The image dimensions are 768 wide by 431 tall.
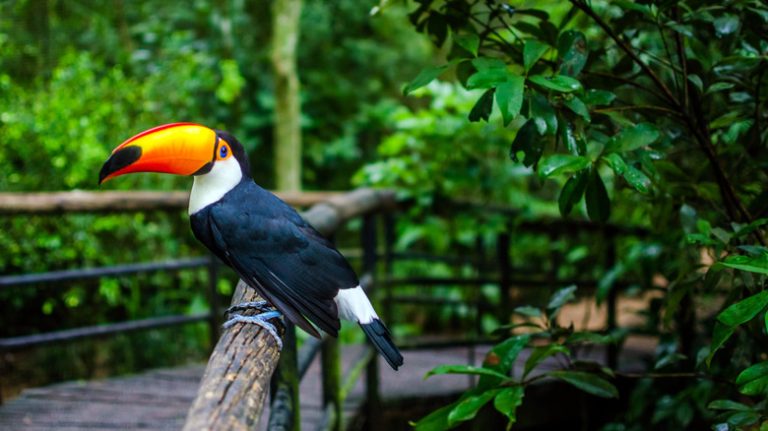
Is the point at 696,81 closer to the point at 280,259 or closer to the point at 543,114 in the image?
the point at 543,114

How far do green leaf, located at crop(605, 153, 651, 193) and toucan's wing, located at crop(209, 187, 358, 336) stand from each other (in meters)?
0.69

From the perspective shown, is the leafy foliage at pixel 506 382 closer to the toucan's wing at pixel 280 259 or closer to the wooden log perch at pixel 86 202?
the toucan's wing at pixel 280 259

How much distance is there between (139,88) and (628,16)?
12.6 feet

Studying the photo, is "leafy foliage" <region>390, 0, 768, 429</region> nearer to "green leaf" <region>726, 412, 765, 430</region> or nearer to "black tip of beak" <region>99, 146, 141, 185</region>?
"green leaf" <region>726, 412, 765, 430</region>

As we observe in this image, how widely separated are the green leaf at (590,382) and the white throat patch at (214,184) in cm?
86

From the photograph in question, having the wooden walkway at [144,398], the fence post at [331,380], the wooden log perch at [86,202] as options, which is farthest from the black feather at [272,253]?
the wooden log perch at [86,202]

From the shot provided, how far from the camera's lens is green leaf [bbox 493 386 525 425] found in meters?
1.65

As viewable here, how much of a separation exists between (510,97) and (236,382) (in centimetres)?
71

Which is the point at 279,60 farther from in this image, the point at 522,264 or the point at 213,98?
the point at 522,264

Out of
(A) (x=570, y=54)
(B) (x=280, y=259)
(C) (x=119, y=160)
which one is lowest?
(B) (x=280, y=259)

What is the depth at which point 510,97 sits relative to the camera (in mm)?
1488

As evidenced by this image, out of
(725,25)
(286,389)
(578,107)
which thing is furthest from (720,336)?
(286,389)

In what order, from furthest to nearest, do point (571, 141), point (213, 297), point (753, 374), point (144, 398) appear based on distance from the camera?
point (213, 297) < point (144, 398) < point (571, 141) < point (753, 374)

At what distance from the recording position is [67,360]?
4.28m
